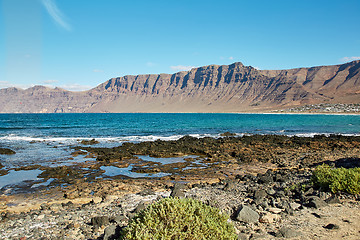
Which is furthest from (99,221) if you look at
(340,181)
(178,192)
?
(340,181)

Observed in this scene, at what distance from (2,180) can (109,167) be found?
5957 mm

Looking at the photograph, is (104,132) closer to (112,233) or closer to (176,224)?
(112,233)

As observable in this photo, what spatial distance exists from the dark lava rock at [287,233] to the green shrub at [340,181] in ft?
11.6

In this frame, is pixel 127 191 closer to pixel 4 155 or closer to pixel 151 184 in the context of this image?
pixel 151 184

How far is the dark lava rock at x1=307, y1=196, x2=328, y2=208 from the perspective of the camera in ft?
25.0

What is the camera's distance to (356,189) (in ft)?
27.2

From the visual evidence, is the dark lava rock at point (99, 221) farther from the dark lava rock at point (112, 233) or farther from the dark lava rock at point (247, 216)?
the dark lava rock at point (247, 216)

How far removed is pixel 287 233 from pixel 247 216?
1.12 m

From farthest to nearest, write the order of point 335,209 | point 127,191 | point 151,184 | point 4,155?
1. point 4,155
2. point 151,184
3. point 127,191
4. point 335,209

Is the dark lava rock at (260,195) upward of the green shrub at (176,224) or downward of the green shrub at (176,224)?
downward

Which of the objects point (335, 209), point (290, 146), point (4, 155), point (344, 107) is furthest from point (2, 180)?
point (344, 107)

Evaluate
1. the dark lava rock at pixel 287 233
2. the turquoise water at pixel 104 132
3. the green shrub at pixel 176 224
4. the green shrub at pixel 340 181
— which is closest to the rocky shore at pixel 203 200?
the dark lava rock at pixel 287 233

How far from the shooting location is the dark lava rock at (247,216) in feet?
22.2

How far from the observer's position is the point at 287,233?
A: 602 centimetres
